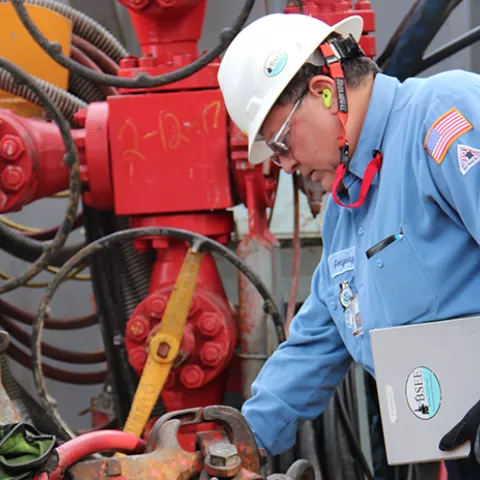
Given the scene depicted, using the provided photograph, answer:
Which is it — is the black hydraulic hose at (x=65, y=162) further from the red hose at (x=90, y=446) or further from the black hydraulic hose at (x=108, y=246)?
the red hose at (x=90, y=446)

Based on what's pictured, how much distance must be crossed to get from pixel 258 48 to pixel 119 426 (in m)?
1.78

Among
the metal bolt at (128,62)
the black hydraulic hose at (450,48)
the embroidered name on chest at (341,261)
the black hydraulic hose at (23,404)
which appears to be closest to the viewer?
the embroidered name on chest at (341,261)

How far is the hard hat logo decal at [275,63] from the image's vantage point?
1.57m

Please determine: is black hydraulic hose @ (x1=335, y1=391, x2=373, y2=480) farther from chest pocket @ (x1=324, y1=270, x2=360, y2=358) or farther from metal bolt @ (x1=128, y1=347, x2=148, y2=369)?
chest pocket @ (x1=324, y1=270, x2=360, y2=358)

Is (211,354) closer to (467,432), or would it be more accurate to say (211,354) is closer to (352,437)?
(352,437)

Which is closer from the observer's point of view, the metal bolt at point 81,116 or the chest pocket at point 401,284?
the chest pocket at point 401,284

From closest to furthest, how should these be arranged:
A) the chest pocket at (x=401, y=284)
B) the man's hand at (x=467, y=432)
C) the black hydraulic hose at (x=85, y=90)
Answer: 1. the man's hand at (x=467, y=432)
2. the chest pocket at (x=401, y=284)
3. the black hydraulic hose at (x=85, y=90)

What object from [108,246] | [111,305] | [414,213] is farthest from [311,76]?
[111,305]

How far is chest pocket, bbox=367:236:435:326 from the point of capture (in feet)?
4.98

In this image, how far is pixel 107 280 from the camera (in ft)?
9.55

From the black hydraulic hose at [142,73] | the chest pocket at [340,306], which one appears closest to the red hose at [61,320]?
the black hydraulic hose at [142,73]

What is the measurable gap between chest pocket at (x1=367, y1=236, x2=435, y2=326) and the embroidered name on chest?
12 centimetres

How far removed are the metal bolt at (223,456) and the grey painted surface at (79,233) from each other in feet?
8.04

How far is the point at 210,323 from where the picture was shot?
2516 mm
